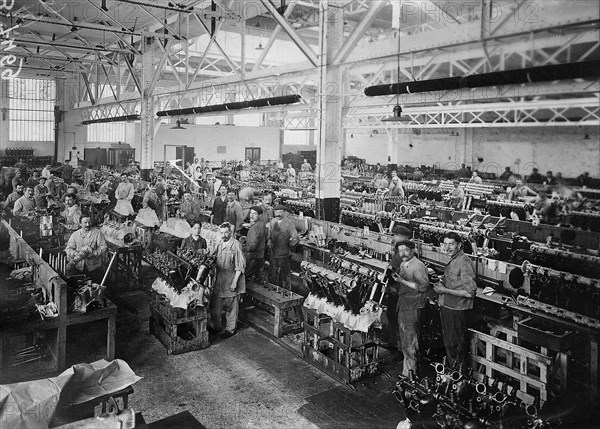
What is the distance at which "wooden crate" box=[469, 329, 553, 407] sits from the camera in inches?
217

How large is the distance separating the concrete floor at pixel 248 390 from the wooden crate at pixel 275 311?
1.26 feet

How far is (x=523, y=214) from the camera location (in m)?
11.6

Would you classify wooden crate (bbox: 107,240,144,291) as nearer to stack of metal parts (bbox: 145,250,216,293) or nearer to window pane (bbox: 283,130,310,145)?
stack of metal parts (bbox: 145,250,216,293)

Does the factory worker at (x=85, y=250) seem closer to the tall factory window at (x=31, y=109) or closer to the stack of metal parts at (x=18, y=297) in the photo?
the stack of metal parts at (x=18, y=297)

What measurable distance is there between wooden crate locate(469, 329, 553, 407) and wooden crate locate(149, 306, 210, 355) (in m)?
3.52

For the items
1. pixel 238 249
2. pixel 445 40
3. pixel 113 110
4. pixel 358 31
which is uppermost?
pixel 113 110

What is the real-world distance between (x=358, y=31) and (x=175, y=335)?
5.79 meters

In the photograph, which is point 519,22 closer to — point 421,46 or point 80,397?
point 421,46

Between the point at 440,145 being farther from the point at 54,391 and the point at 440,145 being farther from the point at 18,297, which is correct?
the point at 54,391

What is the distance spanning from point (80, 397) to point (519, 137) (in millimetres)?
6308

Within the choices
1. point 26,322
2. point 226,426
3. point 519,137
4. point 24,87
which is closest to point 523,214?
point 519,137

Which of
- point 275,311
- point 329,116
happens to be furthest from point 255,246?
Answer: point 329,116

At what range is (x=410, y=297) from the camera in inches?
244

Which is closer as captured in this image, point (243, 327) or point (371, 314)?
point (371, 314)
